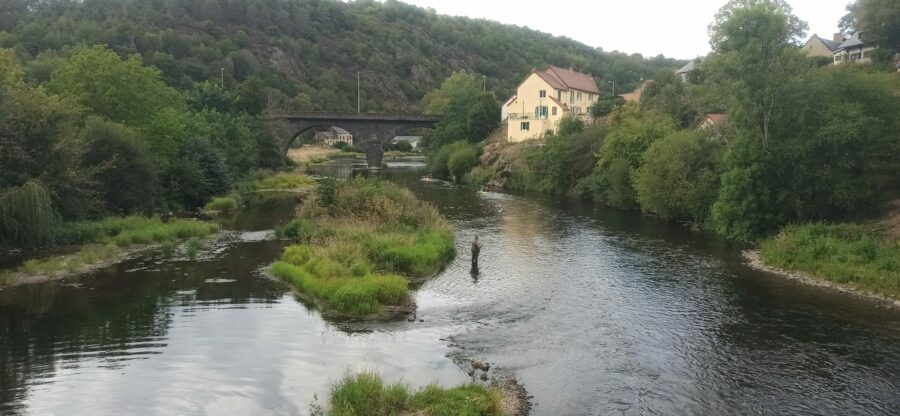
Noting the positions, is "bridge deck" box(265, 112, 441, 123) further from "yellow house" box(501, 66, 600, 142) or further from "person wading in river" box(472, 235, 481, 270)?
"person wading in river" box(472, 235, 481, 270)

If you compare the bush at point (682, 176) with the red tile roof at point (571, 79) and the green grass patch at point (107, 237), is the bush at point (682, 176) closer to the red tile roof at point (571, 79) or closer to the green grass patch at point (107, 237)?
the green grass patch at point (107, 237)

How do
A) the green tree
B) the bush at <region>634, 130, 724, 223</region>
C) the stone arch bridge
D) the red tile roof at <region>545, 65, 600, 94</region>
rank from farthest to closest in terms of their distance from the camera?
1. the red tile roof at <region>545, 65, 600, 94</region>
2. the stone arch bridge
3. the green tree
4. the bush at <region>634, 130, 724, 223</region>

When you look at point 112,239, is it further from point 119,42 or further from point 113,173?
point 119,42

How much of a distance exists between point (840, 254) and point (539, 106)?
63.9 metres

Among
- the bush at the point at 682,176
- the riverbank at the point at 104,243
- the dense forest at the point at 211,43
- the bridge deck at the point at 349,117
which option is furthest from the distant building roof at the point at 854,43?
the dense forest at the point at 211,43

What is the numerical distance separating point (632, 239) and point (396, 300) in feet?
72.7

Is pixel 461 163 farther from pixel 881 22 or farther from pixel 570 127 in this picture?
pixel 881 22

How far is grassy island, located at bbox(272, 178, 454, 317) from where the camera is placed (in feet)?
81.8

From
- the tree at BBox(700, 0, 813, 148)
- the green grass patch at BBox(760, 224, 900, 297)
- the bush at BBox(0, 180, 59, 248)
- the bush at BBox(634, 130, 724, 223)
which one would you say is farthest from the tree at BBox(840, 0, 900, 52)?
the bush at BBox(0, 180, 59, 248)

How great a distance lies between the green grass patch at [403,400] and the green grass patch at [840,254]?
69.3ft

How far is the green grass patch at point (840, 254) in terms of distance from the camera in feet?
91.4

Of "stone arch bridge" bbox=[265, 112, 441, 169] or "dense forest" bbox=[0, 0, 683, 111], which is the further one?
"dense forest" bbox=[0, 0, 683, 111]

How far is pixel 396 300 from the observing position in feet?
82.1

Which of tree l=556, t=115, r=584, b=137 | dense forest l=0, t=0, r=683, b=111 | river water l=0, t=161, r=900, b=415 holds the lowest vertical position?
river water l=0, t=161, r=900, b=415
